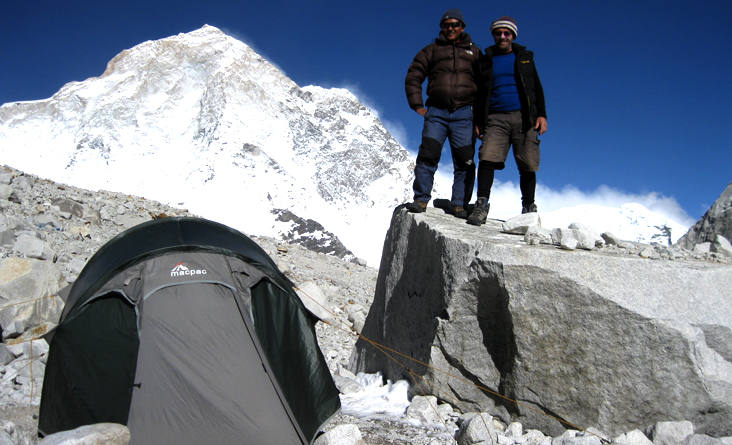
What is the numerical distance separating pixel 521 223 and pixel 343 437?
8.84ft

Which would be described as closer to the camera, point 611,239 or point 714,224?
point 611,239

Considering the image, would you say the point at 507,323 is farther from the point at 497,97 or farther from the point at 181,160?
the point at 181,160

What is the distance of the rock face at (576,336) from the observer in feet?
10.8

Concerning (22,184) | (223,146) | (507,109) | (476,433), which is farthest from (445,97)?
(223,146)

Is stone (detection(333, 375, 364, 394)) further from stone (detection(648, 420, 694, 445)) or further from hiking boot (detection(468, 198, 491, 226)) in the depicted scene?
stone (detection(648, 420, 694, 445))

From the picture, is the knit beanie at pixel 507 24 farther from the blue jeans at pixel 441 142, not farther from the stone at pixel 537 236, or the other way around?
the stone at pixel 537 236

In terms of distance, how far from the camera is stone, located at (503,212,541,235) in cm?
470

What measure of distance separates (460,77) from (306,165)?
169391 millimetres

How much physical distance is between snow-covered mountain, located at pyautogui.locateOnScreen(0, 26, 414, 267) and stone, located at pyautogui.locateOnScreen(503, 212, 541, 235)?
13239 centimetres

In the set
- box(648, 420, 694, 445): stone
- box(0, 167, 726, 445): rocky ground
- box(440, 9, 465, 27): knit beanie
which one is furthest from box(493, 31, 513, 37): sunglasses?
box(648, 420, 694, 445): stone

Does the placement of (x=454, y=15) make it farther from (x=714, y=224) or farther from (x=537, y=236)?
(x=714, y=224)

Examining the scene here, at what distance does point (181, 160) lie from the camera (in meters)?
155

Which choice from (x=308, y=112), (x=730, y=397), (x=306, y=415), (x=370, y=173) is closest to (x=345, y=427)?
(x=306, y=415)

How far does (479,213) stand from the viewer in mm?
5160
